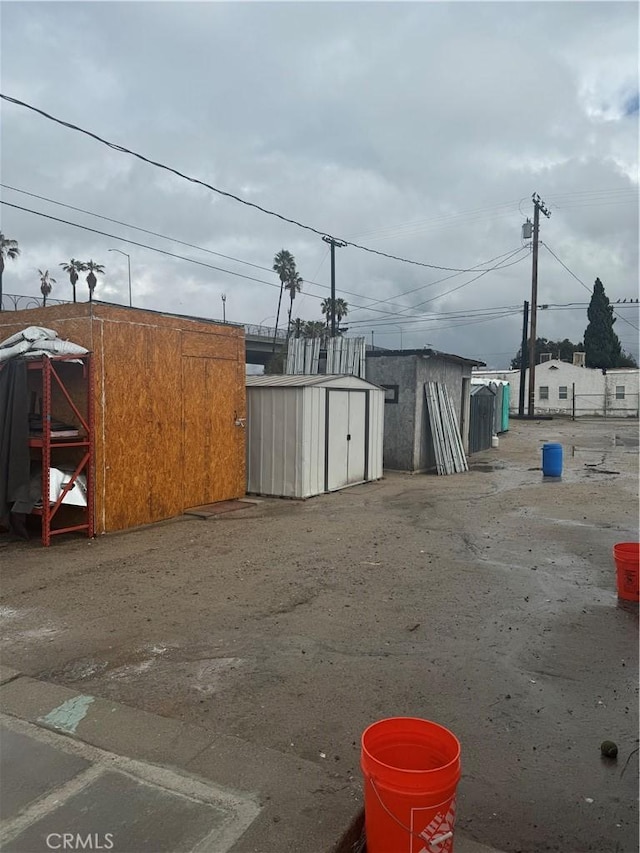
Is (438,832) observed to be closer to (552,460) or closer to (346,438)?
(346,438)

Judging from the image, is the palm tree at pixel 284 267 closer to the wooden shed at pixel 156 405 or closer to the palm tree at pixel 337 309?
the palm tree at pixel 337 309

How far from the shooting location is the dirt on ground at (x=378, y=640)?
311cm

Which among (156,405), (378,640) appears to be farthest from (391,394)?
(378,640)

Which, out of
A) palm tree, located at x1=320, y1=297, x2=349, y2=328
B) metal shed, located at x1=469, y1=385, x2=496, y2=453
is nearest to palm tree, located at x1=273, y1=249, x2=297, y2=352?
palm tree, located at x1=320, y1=297, x2=349, y2=328

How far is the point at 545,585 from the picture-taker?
6117 mm

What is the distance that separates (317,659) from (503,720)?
1389 millimetres

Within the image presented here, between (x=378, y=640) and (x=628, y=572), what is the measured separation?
2.51 meters

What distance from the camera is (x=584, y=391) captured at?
45.4 metres

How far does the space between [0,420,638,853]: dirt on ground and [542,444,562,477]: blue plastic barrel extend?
477cm

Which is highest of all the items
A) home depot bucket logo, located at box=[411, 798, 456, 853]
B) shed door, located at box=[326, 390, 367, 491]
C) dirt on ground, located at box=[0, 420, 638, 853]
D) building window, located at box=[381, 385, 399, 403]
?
building window, located at box=[381, 385, 399, 403]

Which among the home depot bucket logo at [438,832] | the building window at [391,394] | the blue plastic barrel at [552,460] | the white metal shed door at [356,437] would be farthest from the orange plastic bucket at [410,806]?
the building window at [391,394]

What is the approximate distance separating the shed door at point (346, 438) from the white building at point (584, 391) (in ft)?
106

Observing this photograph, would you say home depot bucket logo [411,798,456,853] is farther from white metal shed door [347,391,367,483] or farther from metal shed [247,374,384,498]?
white metal shed door [347,391,367,483]

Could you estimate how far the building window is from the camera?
15320mm
